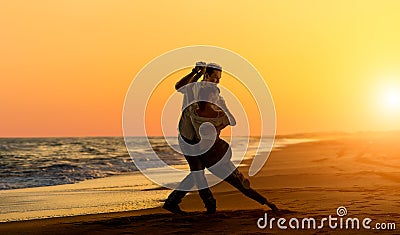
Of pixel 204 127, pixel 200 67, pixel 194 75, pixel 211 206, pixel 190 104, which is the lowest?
pixel 211 206

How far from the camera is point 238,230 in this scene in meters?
10.1

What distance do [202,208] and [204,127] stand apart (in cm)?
275

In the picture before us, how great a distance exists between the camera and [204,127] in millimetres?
11180

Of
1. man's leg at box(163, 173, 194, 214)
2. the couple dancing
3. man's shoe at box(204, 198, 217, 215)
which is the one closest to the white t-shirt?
the couple dancing

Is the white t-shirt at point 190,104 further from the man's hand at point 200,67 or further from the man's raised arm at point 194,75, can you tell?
the man's hand at point 200,67

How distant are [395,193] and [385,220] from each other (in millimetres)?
3850

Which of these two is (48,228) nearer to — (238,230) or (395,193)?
(238,230)

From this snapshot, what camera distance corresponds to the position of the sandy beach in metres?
10.7

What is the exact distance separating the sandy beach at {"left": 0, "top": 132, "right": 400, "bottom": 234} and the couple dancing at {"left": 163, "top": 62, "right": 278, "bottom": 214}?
0.69m

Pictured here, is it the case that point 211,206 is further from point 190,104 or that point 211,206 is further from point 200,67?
point 200,67

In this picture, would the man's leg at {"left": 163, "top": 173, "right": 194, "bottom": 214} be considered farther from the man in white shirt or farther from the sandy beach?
the sandy beach

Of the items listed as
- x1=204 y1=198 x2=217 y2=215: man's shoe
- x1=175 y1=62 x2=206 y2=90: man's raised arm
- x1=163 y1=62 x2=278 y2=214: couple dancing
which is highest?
x1=175 y1=62 x2=206 y2=90: man's raised arm

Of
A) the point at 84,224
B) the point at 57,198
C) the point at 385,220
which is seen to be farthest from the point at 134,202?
the point at 385,220

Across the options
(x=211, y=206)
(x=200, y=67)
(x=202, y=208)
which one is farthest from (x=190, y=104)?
(x=202, y=208)
